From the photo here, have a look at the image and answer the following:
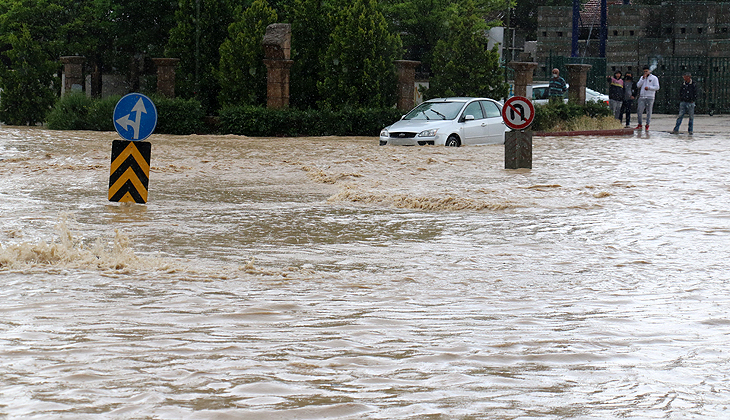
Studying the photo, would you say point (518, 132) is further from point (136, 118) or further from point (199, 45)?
point (199, 45)

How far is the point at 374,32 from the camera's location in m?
28.3

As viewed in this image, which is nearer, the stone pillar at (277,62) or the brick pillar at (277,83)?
the stone pillar at (277,62)

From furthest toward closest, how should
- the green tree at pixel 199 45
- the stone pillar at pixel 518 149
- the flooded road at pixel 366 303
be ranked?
the green tree at pixel 199 45, the stone pillar at pixel 518 149, the flooded road at pixel 366 303

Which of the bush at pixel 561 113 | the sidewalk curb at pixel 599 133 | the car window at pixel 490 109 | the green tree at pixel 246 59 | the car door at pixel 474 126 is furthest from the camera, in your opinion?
the green tree at pixel 246 59

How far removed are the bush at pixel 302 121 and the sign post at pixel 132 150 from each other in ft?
51.8

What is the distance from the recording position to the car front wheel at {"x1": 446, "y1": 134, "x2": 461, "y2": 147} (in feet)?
68.9

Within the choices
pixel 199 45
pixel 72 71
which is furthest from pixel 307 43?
pixel 72 71

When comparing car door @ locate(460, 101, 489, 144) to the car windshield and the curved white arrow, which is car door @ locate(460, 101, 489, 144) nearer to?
the car windshield

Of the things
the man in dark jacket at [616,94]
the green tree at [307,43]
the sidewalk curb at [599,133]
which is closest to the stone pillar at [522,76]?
the man in dark jacket at [616,94]

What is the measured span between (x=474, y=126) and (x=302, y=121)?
23.3ft

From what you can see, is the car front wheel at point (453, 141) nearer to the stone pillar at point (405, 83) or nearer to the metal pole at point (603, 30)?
the stone pillar at point (405, 83)

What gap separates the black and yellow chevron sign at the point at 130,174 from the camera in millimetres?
10734

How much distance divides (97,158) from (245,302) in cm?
1256

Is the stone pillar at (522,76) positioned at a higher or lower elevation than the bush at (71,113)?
higher
